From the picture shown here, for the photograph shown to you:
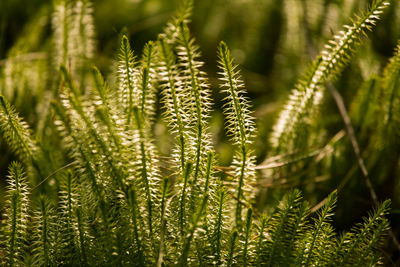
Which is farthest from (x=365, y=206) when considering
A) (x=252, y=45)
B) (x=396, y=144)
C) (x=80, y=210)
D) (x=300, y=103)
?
(x=252, y=45)

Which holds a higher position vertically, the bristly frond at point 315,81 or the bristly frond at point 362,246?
the bristly frond at point 315,81

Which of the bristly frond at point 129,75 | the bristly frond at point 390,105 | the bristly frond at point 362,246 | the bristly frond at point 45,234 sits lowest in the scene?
the bristly frond at point 362,246

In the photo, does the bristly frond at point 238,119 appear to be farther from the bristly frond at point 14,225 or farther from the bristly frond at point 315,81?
the bristly frond at point 14,225

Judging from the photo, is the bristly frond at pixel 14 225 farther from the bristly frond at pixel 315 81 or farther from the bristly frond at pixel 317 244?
the bristly frond at pixel 315 81

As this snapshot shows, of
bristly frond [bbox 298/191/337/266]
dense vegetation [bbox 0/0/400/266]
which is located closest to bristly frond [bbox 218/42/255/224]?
dense vegetation [bbox 0/0/400/266]

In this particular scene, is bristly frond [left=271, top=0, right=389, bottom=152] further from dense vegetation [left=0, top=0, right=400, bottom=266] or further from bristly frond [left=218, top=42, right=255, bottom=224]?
bristly frond [left=218, top=42, right=255, bottom=224]

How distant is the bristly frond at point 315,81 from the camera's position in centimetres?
58

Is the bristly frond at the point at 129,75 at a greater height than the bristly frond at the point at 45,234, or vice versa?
the bristly frond at the point at 129,75

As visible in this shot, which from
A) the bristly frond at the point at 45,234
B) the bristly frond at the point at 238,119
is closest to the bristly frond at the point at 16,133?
the bristly frond at the point at 45,234

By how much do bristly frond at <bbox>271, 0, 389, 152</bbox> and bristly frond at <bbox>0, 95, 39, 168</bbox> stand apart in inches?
20.2

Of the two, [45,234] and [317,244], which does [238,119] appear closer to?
[317,244]

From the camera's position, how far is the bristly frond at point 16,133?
0.54m

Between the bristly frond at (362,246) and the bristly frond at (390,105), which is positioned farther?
the bristly frond at (390,105)

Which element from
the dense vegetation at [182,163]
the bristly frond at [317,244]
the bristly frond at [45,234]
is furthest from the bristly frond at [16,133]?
the bristly frond at [317,244]
